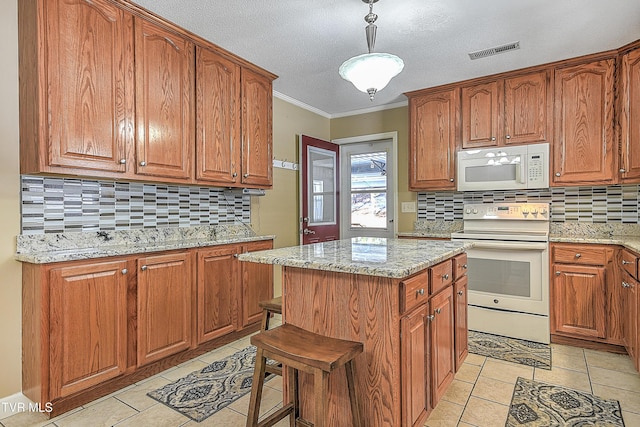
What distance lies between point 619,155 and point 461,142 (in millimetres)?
1234

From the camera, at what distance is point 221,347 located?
294 centimetres

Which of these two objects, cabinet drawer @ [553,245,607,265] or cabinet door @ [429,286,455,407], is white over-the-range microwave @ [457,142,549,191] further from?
cabinet door @ [429,286,455,407]

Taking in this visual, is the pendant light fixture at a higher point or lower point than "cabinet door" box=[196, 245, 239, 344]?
higher

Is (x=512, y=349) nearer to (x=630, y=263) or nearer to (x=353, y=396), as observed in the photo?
(x=630, y=263)

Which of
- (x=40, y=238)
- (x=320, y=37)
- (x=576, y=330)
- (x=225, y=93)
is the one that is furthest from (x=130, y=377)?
(x=576, y=330)

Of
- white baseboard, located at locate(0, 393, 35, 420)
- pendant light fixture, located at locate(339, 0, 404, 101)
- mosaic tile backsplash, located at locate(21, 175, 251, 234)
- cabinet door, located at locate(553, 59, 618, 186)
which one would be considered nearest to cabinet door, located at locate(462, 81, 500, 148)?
cabinet door, located at locate(553, 59, 618, 186)

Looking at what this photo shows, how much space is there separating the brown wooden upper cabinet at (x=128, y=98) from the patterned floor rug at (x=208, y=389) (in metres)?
1.36

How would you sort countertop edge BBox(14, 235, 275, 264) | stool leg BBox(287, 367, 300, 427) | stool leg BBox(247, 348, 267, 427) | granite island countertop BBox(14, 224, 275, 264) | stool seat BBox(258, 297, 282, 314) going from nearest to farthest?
1. stool leg BBox(247, 348, 267, 427)
2. stool leg BBox(287, 367, 300, 427)
3. countertop edge BBox(14, 235, 275, 264)
4. granite island countertop BBox(14, 224, 275, 264)
5. stool seat BBox(258, 297, 282, 314)

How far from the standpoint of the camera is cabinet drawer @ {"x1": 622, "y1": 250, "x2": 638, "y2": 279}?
2.35 meters

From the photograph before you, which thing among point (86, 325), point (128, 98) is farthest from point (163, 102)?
point (86, 325)

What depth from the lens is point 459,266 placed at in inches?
88.4

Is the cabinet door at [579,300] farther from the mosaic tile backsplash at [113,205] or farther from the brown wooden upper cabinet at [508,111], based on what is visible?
the mosaic tile backsplash at [113,205]

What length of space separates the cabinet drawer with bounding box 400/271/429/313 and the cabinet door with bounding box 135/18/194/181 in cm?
186

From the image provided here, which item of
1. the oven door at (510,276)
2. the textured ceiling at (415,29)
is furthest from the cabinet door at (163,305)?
the oven door at (510,276)
